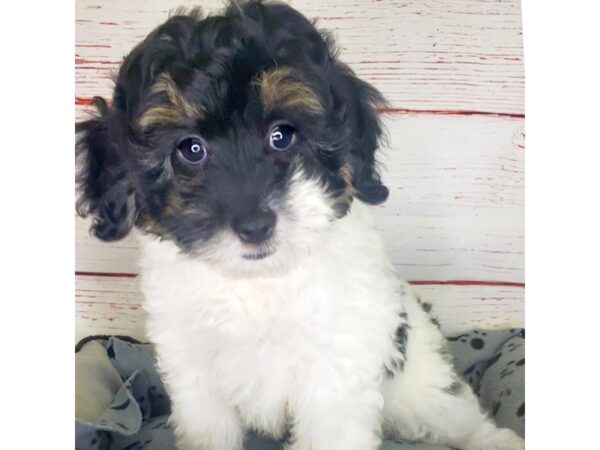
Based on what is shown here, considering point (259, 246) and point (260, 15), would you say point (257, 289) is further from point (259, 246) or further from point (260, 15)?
point (260, 15)

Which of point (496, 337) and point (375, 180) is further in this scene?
point (496, 337)

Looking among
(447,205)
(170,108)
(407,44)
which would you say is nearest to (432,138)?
(447,205)

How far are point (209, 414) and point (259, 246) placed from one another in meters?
0.65

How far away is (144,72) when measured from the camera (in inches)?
55.6

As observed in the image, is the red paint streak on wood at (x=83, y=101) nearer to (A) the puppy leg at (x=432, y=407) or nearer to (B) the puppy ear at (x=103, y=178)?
(B) the puppy ear at (x=103, y=178)

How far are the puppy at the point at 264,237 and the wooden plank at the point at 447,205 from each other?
112 mm

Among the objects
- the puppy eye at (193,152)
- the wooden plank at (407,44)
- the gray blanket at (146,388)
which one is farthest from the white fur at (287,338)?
the wooden plank at (407,44)

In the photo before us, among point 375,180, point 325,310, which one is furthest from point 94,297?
point 375,180

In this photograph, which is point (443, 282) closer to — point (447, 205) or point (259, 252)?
point (447, 205)

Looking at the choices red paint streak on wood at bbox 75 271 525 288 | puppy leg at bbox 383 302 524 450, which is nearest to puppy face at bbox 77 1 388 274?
red paint streak on wood at bbox 75 271 525 288

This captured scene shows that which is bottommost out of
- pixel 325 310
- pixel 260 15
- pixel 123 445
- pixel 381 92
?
pixel 123 445

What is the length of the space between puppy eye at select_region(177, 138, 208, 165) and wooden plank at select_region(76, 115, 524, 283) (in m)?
0.30

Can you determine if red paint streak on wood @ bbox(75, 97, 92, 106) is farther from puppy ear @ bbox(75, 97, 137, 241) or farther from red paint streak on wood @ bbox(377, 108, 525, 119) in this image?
red paint streak on wood @ bbox(377, 108, 525, 119)
